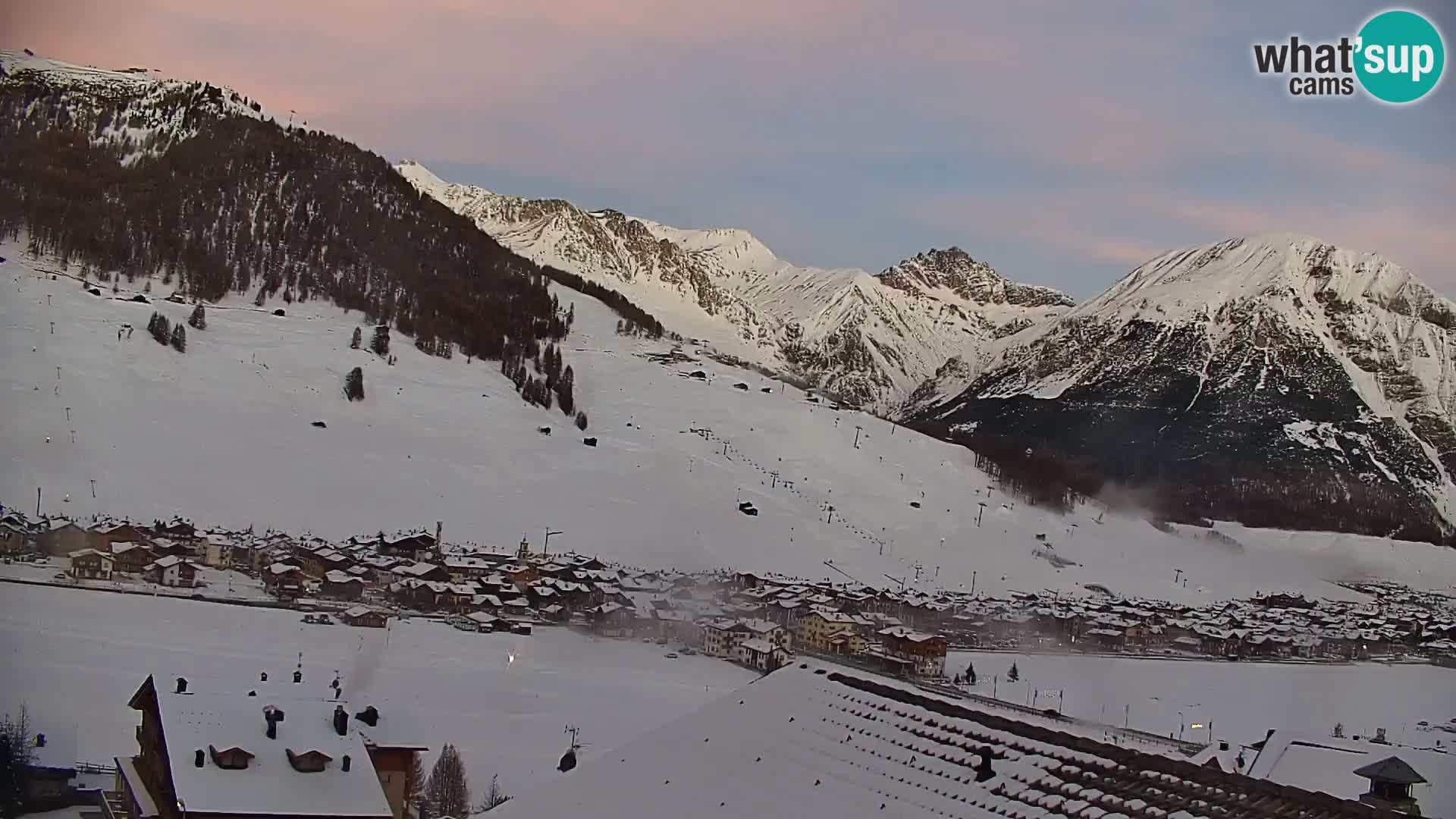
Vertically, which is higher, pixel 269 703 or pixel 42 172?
pixel 42 172

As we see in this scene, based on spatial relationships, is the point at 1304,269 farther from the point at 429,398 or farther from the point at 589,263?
the point at 429,398

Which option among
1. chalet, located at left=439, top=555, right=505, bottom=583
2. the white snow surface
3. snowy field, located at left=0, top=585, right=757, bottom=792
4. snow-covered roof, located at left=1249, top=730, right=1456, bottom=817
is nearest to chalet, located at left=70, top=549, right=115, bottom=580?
snowy field, located at left=0, top=585, right=757, bottom=792

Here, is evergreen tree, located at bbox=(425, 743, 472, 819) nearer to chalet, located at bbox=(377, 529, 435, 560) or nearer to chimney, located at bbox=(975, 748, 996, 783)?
chimney, located at bbox=(975, 748, 996, 783)

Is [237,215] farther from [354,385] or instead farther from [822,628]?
[822,628]

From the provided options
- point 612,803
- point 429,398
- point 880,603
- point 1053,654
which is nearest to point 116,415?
point 429,398

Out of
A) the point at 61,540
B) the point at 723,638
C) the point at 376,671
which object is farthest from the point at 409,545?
the point at 376,671
